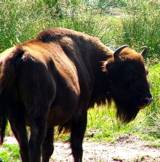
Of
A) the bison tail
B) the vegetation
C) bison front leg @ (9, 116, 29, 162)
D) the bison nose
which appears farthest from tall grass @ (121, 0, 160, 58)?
the bison tail

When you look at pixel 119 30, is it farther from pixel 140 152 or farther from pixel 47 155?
pixel 47 155

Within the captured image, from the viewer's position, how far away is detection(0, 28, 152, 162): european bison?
6680 mm

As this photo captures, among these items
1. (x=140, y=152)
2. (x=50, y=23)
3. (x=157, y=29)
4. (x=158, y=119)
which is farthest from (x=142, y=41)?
(x=140, y=152)

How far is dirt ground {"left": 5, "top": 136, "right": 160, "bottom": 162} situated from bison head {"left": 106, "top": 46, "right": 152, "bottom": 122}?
0.81 m

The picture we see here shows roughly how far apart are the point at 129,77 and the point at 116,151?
1.42m

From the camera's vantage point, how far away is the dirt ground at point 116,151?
8.91 m

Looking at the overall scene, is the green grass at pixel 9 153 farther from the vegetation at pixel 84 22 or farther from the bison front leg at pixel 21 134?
the vegetation at pixel 84 22

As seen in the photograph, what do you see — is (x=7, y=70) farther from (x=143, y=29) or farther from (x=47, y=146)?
(x=143, y=29)

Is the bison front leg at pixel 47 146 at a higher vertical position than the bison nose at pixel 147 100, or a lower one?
lower

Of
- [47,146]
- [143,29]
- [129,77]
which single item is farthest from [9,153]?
[143,29]

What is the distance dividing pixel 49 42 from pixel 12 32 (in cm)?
603

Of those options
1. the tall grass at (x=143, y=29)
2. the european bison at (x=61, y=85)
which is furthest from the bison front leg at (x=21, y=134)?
the tall grass at (x=143, y=29)

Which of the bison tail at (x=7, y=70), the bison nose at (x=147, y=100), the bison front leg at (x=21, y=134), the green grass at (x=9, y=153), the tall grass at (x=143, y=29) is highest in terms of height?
the bison tail at (x=7, y=70)

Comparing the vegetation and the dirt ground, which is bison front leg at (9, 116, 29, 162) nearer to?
the dirt ground
